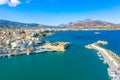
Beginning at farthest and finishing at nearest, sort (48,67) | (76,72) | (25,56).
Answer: (25,56), (48,67), (76,72)

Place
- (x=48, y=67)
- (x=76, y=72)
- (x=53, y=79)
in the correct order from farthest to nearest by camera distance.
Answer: (x=48, y=67)
(x=76, y=72)
(x=53, y=79)

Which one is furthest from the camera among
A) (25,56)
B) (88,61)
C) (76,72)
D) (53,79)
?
(25,56)

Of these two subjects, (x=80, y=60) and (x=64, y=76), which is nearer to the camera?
(x=64, y=76)

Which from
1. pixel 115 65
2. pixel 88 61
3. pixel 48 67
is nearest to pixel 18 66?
pixel 48 67

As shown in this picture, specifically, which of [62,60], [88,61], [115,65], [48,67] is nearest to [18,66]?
[48,67]

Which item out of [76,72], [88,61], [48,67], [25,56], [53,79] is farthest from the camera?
[25,56]

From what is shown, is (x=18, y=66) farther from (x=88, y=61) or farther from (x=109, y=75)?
(x=109, y=75)

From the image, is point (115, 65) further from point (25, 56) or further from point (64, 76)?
point (25, 56)

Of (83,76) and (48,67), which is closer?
(83,76)
